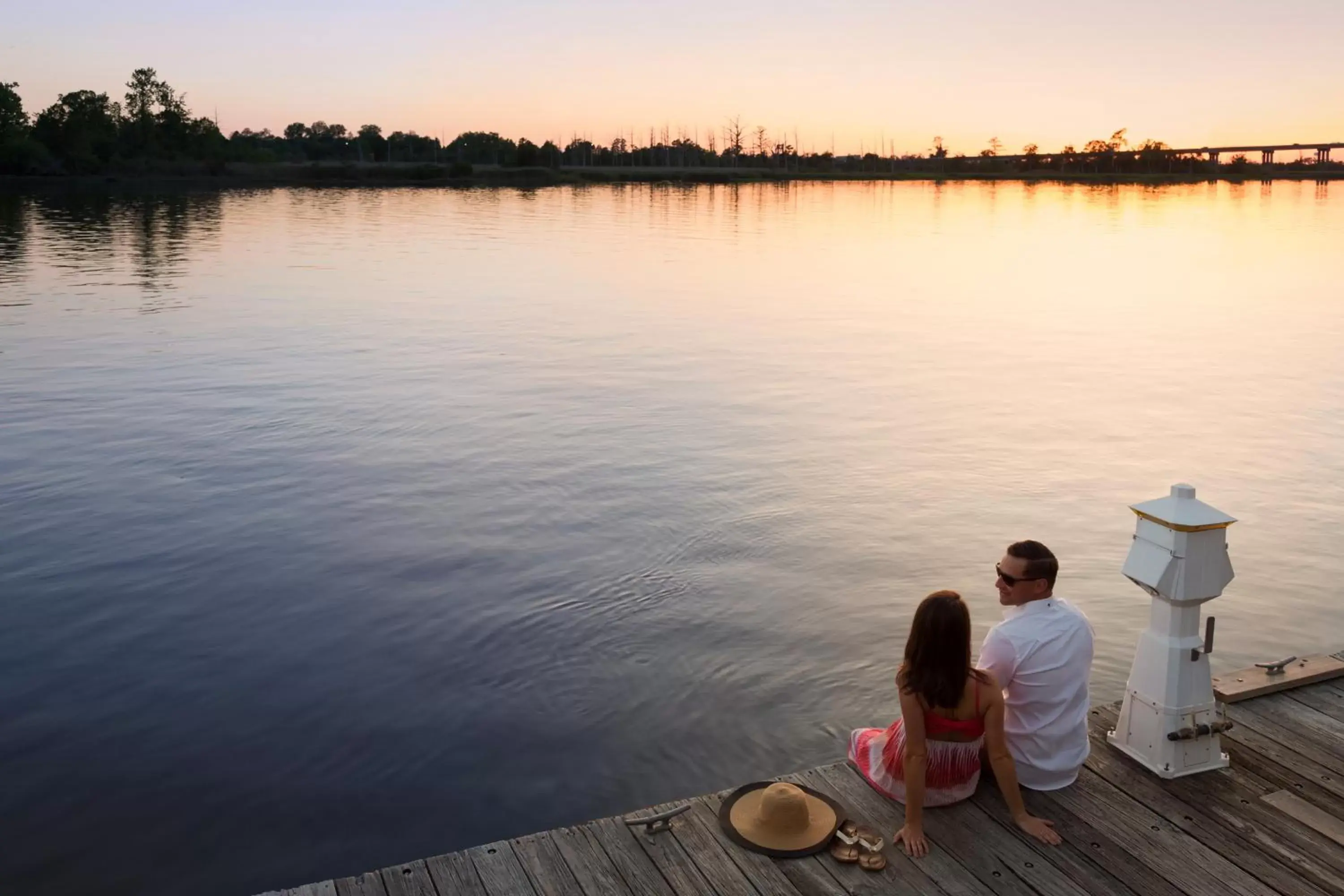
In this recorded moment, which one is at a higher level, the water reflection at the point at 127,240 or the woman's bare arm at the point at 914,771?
the water reflection at the point at 127,240

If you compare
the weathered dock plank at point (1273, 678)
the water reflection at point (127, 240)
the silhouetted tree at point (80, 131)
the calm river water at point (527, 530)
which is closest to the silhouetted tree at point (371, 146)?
the silhouetted tree at point (80, 131)

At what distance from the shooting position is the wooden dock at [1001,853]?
4.65 m

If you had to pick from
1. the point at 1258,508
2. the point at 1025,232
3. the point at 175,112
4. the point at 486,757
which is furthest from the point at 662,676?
the point at 175,112

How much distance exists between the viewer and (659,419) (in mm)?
17484

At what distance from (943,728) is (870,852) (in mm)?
657

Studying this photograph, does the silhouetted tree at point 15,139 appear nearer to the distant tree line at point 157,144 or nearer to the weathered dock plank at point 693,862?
the distant tree line at point 157,144

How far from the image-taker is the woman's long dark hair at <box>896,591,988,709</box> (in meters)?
4.84

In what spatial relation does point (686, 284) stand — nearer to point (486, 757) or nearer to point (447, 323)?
point (447, 323)

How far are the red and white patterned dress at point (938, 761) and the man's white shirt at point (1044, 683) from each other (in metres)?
0.25

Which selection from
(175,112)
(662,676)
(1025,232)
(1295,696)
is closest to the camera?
(1295,696)

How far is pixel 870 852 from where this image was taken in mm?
4828

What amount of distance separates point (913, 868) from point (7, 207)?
86.2 metres

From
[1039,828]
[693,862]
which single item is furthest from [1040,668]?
[693,862]

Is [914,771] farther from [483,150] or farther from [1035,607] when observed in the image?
[483,150]
